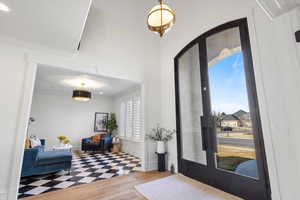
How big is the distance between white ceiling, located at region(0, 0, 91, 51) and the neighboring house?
2.86 meters

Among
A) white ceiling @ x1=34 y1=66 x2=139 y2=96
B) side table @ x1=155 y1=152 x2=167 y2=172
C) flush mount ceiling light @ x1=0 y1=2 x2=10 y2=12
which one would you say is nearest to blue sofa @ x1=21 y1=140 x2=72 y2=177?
white ceiling @ x1=34 y1=66 x2=139 y2=96

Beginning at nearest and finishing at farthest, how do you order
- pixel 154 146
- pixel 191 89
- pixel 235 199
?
pixel 235 199 → pixel 191 89 → pixel 154 146

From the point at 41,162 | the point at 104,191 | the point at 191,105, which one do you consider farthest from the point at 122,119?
the point at 104,191

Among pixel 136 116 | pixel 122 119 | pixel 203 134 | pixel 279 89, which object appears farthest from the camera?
pixel 122 119

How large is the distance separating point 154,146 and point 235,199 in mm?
2090

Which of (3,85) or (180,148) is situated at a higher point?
(3,85)

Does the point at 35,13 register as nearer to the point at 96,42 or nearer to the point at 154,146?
the point at 96,42

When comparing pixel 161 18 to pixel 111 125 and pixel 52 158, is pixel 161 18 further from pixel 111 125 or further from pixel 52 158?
pixel 111 125

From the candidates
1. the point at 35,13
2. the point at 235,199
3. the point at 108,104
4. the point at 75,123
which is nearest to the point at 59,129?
the point at 75,123

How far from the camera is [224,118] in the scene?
2.57 m

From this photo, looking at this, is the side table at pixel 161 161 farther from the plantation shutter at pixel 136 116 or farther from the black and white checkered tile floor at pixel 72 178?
the plantation shutter at pixel 136 116

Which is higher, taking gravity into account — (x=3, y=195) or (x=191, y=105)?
(x=191, y=105)

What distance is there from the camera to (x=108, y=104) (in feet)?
24.1

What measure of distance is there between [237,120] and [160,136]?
1953mm
